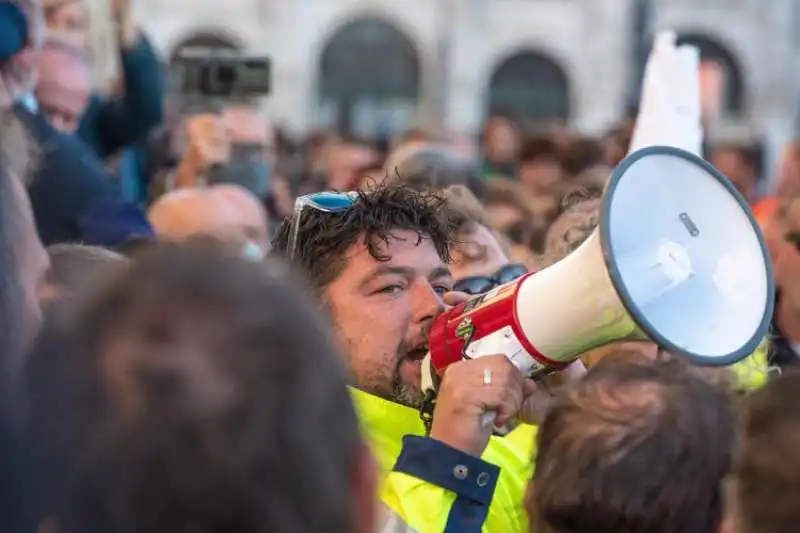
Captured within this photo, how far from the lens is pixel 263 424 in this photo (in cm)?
127

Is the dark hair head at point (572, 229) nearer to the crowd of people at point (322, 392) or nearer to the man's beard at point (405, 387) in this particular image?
the crowd of people at point (322, 392)

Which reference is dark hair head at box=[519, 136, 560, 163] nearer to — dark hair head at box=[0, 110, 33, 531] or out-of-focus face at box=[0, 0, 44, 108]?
out-of-focus face at box=[0, 0, 44, 108]

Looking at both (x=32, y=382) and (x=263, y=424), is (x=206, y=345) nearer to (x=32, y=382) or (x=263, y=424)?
(x=263, y=424)

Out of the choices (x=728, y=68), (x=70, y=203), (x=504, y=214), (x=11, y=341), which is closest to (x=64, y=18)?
(x=70, y=203)

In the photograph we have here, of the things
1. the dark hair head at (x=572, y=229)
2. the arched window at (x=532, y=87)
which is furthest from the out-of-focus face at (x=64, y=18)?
the arched window at (x=532, y=87)

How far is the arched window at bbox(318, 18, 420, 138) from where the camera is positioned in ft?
90.7

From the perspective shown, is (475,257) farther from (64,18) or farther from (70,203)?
(64,18)

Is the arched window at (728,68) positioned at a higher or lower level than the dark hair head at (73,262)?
lower

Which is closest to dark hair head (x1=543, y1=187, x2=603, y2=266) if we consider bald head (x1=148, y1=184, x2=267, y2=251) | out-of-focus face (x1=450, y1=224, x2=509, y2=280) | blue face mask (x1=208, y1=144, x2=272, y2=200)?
out-of-focus face (x1=450, y1=224, x2=509, y2=280)

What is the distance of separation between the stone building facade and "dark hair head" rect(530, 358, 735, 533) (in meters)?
24.9

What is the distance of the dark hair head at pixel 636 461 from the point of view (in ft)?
6.56

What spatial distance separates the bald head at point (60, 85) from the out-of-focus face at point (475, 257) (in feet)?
6.21

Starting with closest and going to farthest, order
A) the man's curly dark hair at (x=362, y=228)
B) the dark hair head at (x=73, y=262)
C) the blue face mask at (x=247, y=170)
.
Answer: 1. the dark hair head at (x=73, y=262)
2. the man's curly dark hair at (x=362, y=228)
3. the blue face mask at (x=247, y=170)

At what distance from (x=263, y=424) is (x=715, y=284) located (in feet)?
4.55
